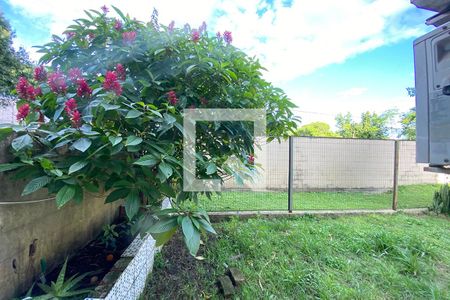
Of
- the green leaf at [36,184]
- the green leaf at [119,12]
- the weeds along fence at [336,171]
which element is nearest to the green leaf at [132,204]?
the green leaf at [36,184]

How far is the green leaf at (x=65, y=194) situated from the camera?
1003 mm

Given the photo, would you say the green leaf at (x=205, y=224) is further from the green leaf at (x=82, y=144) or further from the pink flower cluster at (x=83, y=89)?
the pink flower cluster at (x=83, y=89)

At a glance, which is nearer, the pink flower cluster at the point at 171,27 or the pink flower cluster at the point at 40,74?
the pink flower cluster at the point at 40,74

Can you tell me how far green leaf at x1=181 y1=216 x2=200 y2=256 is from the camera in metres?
0.94

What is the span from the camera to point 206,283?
207 cm

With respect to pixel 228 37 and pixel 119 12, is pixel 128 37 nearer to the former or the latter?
pixel 119 12

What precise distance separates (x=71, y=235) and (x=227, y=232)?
185 centimetres

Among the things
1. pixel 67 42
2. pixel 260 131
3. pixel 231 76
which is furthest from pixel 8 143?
pixel 260 131

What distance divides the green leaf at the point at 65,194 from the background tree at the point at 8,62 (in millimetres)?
6618

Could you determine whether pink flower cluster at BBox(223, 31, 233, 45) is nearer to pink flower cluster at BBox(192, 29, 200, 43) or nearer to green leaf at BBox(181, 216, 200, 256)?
pink flower cluster at BBox(192, 29, 200, 43)

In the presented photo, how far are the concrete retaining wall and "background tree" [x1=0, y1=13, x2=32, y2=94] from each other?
5.82 m

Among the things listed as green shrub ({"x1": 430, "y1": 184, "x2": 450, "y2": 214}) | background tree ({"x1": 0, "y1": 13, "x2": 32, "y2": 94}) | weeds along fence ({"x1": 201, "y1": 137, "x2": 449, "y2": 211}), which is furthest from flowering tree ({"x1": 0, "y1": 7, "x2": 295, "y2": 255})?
background tree ({"x1": 0, "y1": 13, "x2": 32, "y2": 94})

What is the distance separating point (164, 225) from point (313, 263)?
76.3 inches

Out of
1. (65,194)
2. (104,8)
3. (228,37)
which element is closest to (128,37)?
(104,8)
